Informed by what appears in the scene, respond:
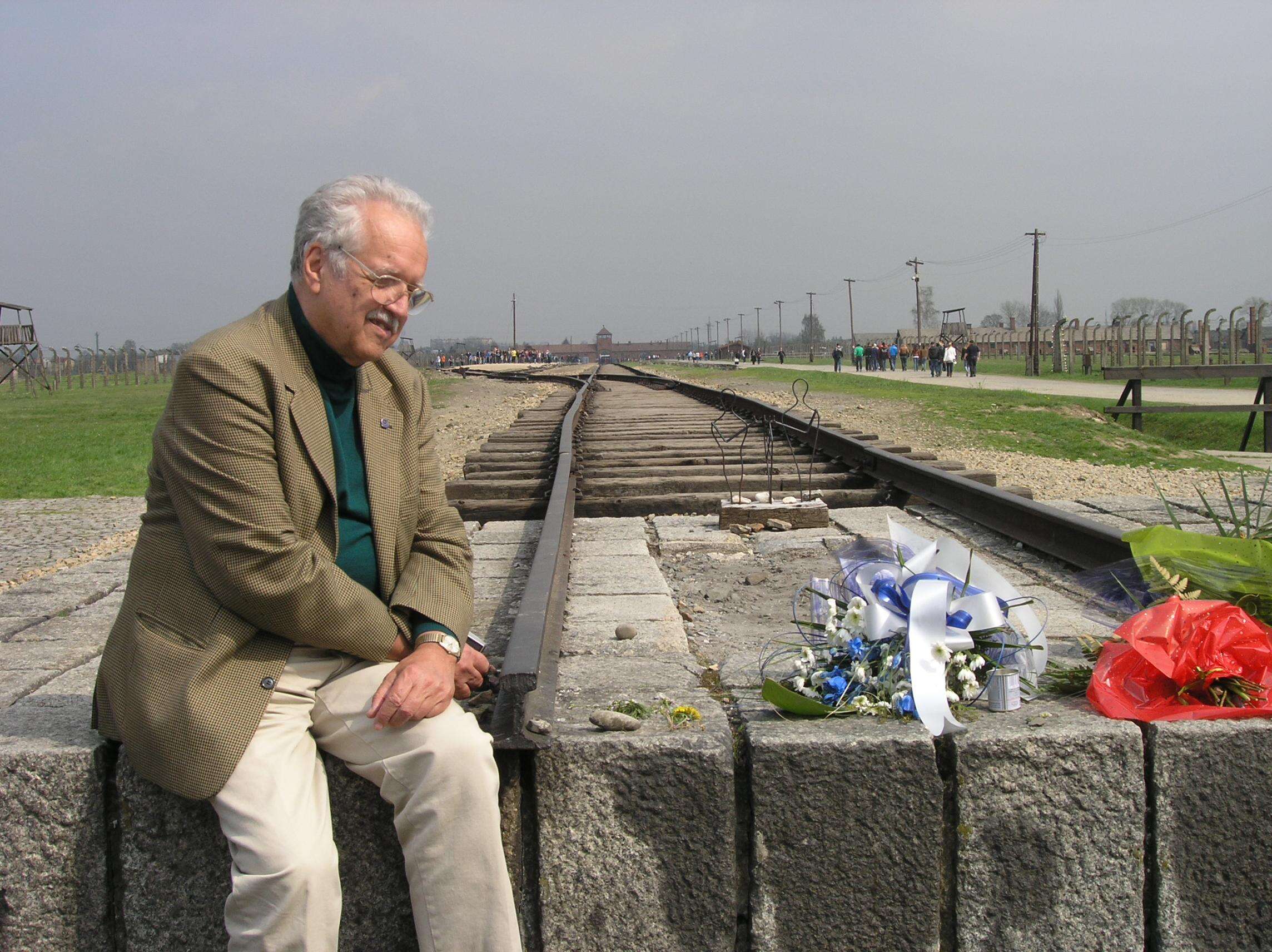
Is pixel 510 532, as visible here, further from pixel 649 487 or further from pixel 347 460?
pixel 347 460

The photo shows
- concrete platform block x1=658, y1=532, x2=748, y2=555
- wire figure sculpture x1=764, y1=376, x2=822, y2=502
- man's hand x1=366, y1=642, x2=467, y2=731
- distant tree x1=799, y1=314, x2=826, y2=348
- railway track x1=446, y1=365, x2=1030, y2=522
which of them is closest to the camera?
man's hand x1=366, y1=642, x2=467, y2=731

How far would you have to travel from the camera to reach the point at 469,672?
241 cm

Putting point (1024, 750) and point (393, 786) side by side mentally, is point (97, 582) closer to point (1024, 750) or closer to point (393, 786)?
point (393, 786)

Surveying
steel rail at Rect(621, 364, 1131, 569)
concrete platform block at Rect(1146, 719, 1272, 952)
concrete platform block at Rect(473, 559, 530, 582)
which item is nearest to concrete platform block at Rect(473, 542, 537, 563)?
concrete platform block at Rect(473, 559, 530, 582)

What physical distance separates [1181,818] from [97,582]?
393cm

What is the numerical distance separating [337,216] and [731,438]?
264 inches

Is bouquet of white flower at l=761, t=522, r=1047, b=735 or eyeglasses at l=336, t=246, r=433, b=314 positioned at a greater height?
eyeglasses at l=336, t=246, r=433, b=314

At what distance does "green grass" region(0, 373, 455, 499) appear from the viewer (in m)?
9.12

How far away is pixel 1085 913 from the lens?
2166 mm

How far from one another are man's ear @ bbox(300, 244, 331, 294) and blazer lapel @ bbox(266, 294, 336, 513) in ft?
0.29

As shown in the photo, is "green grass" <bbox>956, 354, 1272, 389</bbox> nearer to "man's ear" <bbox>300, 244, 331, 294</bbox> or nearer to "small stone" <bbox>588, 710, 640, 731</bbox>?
"small stone" <bbox>588, 710, 640, 731</bbox>

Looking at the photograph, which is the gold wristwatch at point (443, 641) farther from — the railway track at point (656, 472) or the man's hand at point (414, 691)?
the railway track at point (656, 472)

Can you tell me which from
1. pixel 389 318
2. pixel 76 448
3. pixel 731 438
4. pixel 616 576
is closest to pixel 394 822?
pixel 389 318

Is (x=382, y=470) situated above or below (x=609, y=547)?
above
